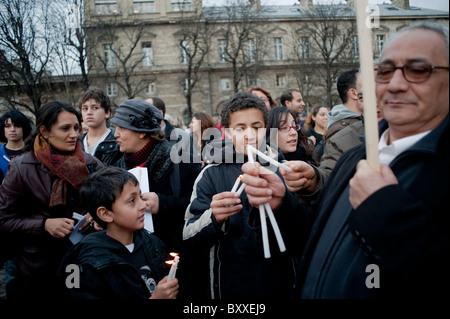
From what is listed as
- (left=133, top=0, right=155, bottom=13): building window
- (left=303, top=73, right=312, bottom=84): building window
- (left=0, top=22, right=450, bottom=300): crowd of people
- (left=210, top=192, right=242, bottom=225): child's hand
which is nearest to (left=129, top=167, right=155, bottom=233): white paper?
(left=0, top=22, right=450, bottom=300): crowd of people

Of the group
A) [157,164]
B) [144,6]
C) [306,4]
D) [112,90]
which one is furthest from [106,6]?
[157,164]

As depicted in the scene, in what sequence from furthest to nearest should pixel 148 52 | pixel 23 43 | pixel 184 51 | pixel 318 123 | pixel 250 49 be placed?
pixel 148 52 < pixel 184 51 < pixel 250 49 < pixel 23 43 < pixel 318 123

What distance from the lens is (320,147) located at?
513 cm

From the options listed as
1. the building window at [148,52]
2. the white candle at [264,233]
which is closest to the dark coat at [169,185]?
the white candle at [264,233]

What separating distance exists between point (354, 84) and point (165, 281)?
2973mm

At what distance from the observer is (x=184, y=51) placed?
1394 inches

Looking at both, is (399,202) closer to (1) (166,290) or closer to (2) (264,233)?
(2) (264,233)

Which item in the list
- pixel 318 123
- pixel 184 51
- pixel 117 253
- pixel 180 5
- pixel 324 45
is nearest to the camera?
pixel 117 253

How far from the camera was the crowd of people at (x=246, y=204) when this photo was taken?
1138 mm

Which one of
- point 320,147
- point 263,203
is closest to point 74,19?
point 320,147

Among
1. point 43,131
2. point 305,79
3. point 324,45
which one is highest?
point 324,45

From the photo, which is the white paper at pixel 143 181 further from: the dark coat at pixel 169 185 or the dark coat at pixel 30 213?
the dark coat at pixel 30 213

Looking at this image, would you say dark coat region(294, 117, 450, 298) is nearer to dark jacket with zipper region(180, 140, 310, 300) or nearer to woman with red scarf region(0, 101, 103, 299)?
dark jacket with zipper region(180, 140, 310, 300)

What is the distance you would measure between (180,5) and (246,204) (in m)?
A: 36.4
